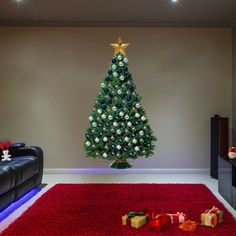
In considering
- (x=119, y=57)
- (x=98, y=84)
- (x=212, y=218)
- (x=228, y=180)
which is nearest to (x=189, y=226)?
(x=212, y=218)

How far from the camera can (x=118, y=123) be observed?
5.01m

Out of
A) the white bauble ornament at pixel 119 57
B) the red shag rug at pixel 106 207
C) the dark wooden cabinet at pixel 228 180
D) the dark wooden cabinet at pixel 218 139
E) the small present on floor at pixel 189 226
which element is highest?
the white bauble ornament at pixel 119 57

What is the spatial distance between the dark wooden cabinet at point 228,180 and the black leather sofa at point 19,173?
8.89ft

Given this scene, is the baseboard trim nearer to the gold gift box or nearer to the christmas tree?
the christmas tree

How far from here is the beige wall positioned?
241 inches

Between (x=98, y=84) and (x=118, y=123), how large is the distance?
4.69 ft

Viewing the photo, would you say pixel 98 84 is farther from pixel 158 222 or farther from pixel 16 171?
pixel 158 222

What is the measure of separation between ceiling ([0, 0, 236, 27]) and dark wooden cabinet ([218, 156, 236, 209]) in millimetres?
2494

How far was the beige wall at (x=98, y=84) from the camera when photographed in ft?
20.1

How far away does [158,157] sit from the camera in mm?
6145

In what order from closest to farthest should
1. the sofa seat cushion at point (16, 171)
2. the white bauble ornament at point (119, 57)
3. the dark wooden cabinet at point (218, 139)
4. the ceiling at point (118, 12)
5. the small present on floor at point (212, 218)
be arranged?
the small present on floor at point (212, 218) → the sofa seat cushion at point (16, 171) → the ceiling at point (118, 12) → the white bauble ornament at point (119, 57) → the dark wooden cabinet at point (218, 139)

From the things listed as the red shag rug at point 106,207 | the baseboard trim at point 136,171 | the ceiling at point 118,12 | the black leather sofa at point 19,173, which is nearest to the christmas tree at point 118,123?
the red shag rug at point 106,207

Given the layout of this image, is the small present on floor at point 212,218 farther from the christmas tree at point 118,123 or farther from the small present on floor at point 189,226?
the christmas tree at point 118,123

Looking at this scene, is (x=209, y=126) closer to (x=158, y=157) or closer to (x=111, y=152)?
(x=158, y=157)
